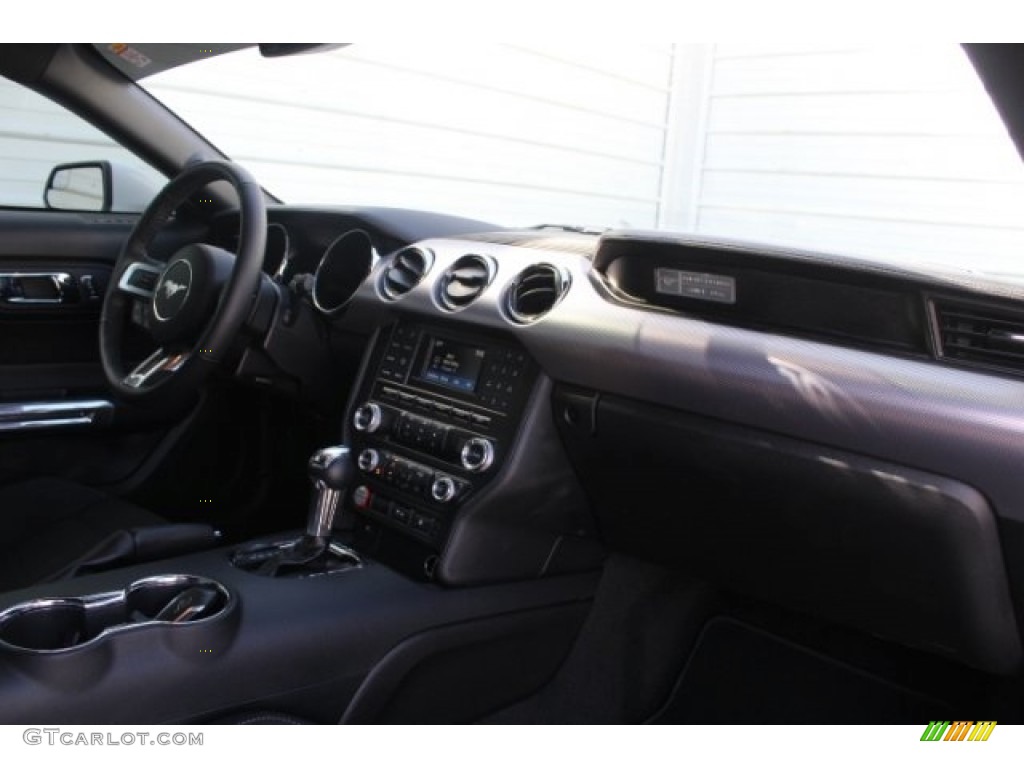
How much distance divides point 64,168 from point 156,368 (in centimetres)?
102

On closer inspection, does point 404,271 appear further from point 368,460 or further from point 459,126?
point 459,126

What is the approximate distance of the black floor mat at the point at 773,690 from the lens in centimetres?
183

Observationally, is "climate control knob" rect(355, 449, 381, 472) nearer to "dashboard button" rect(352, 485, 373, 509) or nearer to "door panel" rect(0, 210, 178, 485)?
"dashboard button" rect(352, 485, 373, 509)

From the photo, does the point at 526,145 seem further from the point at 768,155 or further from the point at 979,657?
the point at 979,657

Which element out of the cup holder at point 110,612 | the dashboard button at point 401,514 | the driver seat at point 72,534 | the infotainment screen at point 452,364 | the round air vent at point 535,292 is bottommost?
the driver seat at point 72,534

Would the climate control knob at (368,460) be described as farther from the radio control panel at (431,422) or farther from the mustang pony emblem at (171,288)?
the mustang pony emblem at (171,288)

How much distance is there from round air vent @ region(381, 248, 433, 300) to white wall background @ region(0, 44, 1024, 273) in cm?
193

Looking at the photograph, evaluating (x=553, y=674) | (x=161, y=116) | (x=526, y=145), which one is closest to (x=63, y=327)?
(x=161, y=116)

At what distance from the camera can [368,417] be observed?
1968 millimetres

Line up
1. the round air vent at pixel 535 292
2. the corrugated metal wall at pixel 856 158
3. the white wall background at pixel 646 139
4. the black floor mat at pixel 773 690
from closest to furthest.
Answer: the round air vent at pixel 535 292, the black floor mat at pixel 773 690, the white wall background at pixel 646 139, the corrugated metal wall at pixel 856 158

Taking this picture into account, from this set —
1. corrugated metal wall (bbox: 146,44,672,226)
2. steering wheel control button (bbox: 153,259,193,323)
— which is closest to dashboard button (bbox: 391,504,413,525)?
steering wheel control button (bbox: 153,259,193,323)

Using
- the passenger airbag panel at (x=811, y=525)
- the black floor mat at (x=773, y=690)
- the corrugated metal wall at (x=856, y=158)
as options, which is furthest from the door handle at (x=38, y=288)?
the corrugated metal wall at (x=856, y=158)

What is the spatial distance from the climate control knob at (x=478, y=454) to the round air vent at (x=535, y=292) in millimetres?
213

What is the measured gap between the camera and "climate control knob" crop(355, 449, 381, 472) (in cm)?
194
